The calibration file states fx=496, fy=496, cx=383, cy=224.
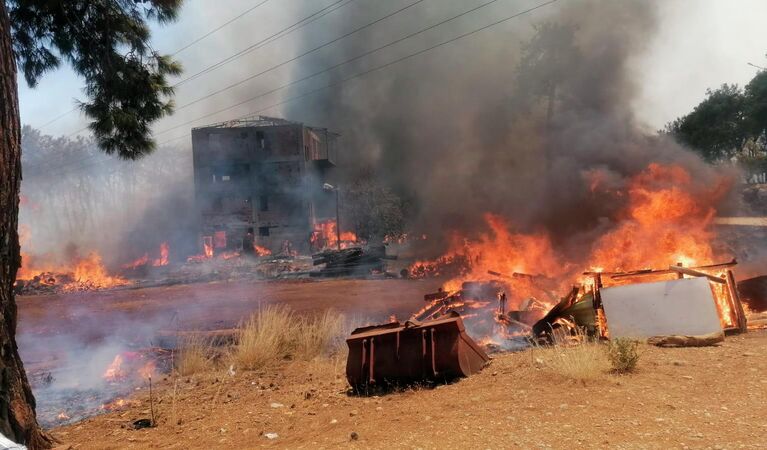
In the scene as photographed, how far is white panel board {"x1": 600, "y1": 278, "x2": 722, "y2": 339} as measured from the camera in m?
6.70

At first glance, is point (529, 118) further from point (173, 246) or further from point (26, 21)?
point (173, 246)

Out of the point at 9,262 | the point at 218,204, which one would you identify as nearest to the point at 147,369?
the point at 9,262

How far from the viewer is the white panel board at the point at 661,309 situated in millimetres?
6695

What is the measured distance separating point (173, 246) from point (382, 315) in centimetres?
3582

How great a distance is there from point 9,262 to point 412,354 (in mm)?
4226

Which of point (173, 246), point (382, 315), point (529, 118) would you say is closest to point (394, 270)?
point (529, 118)

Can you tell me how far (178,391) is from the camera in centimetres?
699

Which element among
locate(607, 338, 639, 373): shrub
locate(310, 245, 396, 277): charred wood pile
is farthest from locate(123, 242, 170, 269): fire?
locate(607, 338, 639, 373): shrub

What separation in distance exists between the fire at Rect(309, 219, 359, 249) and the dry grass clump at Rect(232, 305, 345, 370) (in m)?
31.7

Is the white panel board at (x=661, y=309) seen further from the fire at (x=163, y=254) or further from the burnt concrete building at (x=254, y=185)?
the fire at (x=163, y=254)

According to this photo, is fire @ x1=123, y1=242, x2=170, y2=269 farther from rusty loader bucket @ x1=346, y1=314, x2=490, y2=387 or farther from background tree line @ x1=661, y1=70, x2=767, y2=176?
background tree line @ x1=661, y1=70, x2=767, y2=176

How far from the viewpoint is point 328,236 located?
4312cm

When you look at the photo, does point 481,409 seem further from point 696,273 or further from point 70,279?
point 70,279

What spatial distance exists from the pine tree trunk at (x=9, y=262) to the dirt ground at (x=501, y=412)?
2.39ft
